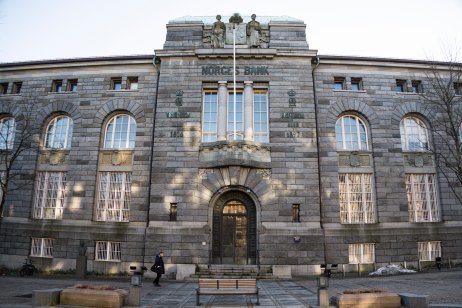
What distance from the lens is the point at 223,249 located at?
18.0 meters

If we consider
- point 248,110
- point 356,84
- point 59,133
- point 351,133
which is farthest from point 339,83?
point 59,133

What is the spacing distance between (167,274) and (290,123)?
37.1 feet

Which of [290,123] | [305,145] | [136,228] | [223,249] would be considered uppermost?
[290,123]

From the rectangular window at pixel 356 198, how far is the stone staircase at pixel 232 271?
5790mm

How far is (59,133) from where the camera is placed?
2092cm

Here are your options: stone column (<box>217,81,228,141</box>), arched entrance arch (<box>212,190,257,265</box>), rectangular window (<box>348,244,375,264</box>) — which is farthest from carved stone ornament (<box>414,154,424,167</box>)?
stone column (<box>217,81,228,141</box>)

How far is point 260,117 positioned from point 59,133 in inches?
532

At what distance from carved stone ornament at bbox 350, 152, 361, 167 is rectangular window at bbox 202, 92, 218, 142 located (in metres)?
8.66

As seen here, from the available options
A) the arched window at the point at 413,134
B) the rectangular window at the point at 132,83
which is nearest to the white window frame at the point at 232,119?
the rectangular window at the point at 132,83

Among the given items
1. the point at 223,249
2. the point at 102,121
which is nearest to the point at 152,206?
the point at 223,249

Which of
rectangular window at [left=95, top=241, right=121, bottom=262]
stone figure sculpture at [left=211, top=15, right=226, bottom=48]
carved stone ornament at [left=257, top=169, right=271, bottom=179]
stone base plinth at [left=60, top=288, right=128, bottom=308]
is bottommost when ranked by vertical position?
stone base plinth at [left=60, top=288, right=128, bottom=308]

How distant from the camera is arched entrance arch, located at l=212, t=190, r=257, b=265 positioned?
58.4 feet

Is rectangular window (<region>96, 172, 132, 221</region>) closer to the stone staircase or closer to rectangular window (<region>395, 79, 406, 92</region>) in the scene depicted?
the stone staircase

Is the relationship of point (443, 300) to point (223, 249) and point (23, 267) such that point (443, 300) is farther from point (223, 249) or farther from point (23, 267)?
point (23, 267)
